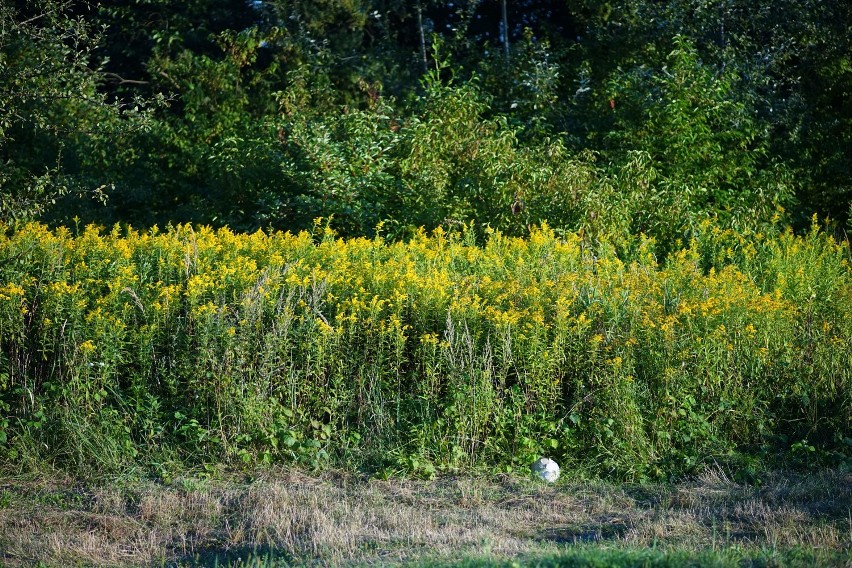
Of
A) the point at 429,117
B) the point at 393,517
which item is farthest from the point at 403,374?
the point at 429,117

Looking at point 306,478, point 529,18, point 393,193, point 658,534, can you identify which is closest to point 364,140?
point 393,193

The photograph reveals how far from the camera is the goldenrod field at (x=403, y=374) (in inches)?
261

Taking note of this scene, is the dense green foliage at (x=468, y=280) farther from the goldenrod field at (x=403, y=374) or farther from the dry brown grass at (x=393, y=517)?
the dry brown grass at (x=393, y=517)

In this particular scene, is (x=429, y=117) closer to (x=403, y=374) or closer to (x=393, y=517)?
(x=403, y=374)

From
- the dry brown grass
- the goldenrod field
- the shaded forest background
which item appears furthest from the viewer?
the shaded forest background

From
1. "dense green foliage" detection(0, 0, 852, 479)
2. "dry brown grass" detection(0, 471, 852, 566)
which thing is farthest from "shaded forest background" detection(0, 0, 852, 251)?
"dry brown grass" detection(0, 471, 852, 566)

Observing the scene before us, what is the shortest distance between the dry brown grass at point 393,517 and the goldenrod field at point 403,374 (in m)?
0.30

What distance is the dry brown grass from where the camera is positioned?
524cm

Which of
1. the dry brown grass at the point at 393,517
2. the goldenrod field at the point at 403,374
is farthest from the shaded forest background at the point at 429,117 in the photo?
the dry brown grass at the point at 393,517

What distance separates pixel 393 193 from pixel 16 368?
5.58m

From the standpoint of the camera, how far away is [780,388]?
716cm

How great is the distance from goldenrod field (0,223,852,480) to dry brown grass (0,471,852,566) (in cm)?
30

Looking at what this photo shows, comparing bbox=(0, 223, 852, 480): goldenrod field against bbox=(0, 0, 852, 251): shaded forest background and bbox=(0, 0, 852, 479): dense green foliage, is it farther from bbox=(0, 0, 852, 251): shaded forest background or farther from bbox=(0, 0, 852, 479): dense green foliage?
bbox=(0, 0, 852, 251): shaded forest background

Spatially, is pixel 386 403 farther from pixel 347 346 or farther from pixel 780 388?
pixel 780 388
